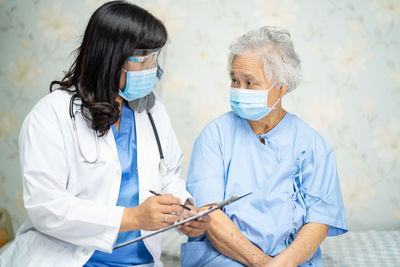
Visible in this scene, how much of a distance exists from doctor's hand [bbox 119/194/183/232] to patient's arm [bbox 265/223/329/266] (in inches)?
17.0

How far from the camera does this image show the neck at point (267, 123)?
1.61 meters

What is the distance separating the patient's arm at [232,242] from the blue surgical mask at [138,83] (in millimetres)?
519

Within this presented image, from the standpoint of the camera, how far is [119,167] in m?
1.32

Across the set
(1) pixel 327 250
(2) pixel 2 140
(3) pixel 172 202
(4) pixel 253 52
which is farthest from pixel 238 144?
(2) pixel 2 140

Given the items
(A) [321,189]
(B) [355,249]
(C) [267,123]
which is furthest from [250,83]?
(B) [355,249]

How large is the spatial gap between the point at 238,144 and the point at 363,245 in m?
0.96

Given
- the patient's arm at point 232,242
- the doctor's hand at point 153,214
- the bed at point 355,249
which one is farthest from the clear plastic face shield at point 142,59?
the bed at point 355,249

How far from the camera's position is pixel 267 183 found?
1.50 m

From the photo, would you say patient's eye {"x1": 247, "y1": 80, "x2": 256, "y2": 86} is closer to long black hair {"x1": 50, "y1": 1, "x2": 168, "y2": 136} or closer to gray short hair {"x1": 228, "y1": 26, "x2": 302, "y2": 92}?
gray short hair {"x1": 228, "y1": 26, "x2": 302, "y2": 92}

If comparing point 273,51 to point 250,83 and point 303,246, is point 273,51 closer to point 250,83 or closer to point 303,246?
point 250,83

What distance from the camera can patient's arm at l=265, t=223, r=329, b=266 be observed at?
1380mm

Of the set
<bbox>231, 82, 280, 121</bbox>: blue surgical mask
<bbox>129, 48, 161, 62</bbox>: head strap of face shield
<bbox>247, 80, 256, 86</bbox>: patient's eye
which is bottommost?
<bbox>231, 82, 280, 121</bbox>: blue surgical mask

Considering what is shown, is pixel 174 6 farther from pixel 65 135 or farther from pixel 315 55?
pixel 65 135

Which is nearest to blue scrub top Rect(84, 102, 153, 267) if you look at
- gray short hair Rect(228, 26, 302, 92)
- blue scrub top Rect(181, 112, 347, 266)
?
blue scrub top Rect(181, 112, 347, 266)
